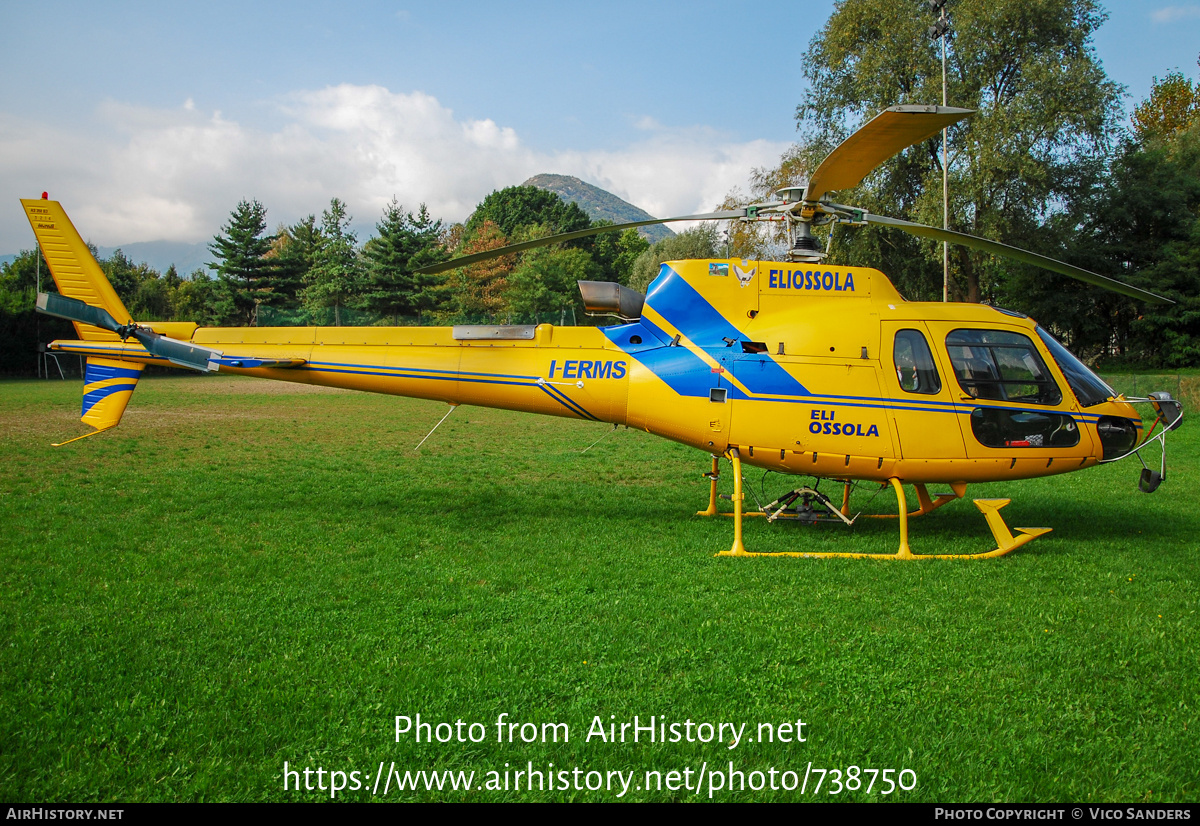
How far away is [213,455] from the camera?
13.5m

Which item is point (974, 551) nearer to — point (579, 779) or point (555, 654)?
point (555, 654)

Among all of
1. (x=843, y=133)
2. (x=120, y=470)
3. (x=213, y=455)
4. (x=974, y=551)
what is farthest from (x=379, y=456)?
(x=843, y=133)

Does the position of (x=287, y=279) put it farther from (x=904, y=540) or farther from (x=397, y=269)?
(x=904, y=540)

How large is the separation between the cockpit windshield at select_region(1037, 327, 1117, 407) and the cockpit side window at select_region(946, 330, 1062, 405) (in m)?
0.26

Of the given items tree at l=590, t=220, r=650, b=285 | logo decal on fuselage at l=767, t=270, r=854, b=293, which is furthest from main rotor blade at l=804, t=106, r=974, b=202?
tree at l=590, t=220, r=650, b=285

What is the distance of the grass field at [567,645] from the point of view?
3602 mm

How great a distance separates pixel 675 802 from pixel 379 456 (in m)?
11.7

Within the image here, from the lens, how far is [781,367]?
25.2 ft

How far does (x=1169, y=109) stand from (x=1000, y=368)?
168ft

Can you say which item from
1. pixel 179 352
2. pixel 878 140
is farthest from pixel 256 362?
pixel 878 140

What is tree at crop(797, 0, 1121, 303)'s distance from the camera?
26.2 metres

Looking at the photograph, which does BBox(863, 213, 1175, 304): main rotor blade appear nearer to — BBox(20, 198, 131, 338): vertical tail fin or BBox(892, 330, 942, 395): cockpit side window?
BBox(892, 330, 942, 395): cockpit side window

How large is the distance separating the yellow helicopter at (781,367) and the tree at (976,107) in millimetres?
21440

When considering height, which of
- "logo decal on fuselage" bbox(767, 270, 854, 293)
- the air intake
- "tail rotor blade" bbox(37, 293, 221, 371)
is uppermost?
"logo decal on fuselage" bbox(767, 270, 854, 293)
